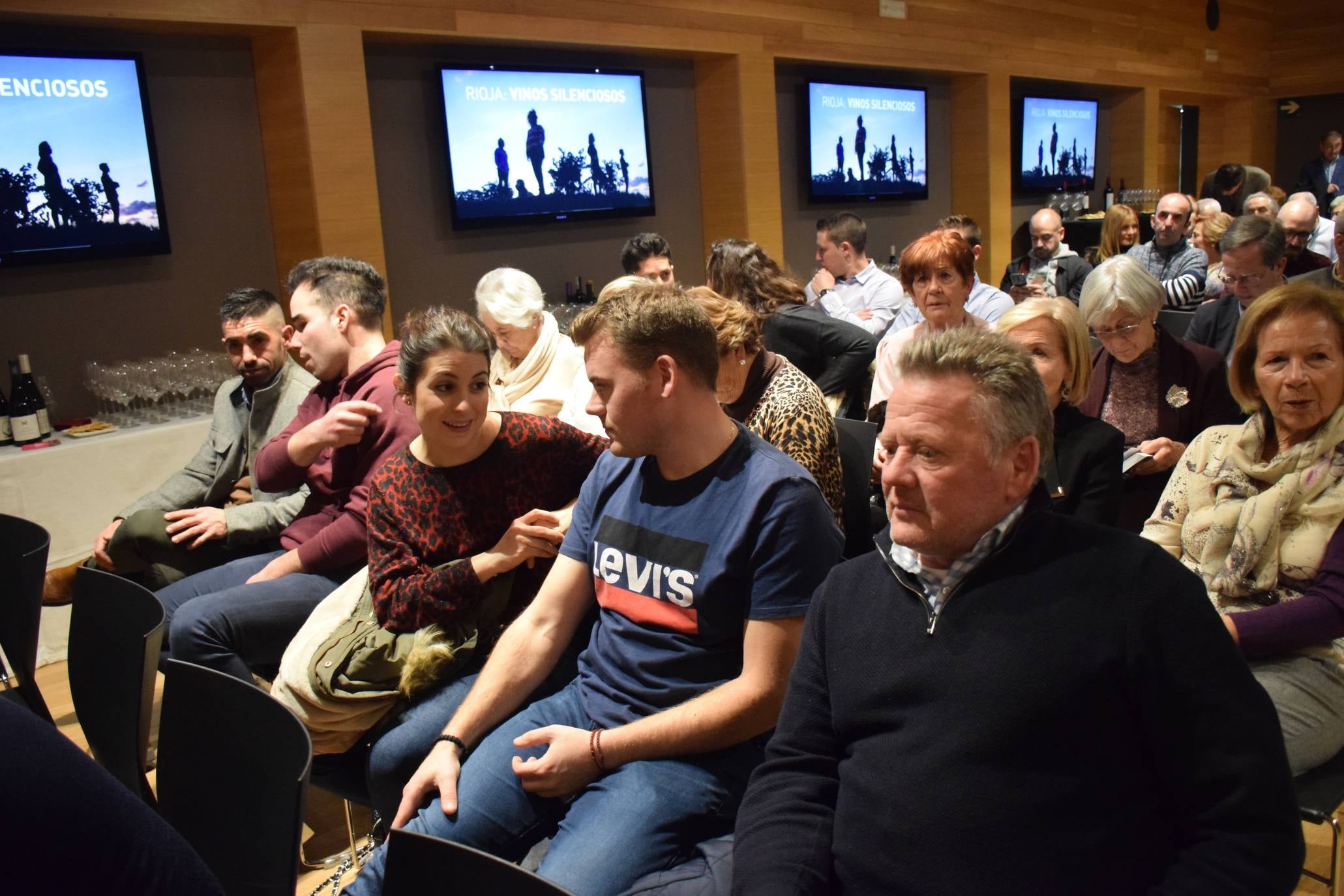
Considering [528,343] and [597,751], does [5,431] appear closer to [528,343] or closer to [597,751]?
[528,343]

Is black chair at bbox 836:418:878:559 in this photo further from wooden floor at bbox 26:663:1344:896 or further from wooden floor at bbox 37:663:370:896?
wooden floor at bbox 37:663:370:896

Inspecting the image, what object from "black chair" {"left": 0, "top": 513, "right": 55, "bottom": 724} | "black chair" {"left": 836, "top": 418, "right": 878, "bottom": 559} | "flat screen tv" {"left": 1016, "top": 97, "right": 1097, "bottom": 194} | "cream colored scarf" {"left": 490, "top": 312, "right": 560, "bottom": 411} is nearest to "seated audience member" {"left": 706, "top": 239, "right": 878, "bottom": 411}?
"cream colored scarf" {"left": 490, "top": 312, "right": 560, "bottom": 411}

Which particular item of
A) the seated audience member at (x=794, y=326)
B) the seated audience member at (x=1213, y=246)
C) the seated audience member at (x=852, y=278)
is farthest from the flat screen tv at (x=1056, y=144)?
the seated audience member at (x=794, y=326)

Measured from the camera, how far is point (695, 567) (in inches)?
70.0

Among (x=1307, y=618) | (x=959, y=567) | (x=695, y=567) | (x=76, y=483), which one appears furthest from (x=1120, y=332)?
(x=76, y=483)

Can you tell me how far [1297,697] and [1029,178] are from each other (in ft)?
29.1

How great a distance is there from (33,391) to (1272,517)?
441 cm

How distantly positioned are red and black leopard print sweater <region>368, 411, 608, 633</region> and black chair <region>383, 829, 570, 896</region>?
1115 mm

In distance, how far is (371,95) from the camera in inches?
216

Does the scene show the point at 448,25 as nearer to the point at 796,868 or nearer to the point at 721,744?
the point at 721,744

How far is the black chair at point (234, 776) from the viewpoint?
1.37 meters

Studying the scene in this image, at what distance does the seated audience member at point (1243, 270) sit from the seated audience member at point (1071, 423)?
5.57 feet

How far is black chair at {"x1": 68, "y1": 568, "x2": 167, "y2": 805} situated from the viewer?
71.4 inches

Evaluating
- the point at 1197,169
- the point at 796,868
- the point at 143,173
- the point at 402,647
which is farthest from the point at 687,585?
the point at 1197,169
